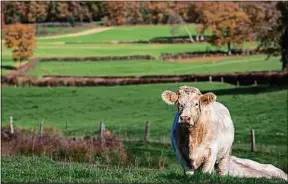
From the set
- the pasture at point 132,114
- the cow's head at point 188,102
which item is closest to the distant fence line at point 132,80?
the pasture at point 132,114

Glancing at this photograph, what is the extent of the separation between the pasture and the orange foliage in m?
7.61

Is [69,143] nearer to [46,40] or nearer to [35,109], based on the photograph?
[35,109]

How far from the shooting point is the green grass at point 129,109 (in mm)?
44094

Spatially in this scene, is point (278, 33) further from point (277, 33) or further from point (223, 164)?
point (223, 164)

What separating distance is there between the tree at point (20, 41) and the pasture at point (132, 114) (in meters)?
7.60

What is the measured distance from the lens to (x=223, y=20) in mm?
151500

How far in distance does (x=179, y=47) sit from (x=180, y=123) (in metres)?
135

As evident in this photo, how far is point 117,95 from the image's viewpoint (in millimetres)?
66562

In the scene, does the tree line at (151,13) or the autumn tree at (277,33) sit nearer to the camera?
the autumn tree at (277,33)

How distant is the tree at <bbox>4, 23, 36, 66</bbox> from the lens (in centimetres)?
11831

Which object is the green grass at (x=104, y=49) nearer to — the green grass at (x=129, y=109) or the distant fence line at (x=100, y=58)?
the distant fence line at (x=100, y=58)

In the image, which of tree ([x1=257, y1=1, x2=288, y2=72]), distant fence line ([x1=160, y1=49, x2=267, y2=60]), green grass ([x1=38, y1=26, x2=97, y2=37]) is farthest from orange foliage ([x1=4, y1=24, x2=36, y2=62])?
tree ([x1=257, y1=1, x2=288, y2=72])

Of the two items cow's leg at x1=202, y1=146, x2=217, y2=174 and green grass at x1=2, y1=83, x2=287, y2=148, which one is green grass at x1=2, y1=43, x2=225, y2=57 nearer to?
green grass at x1=2, y1=83, x2=287, y2=148

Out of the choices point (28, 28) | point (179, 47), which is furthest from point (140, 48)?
point (28, 28)
